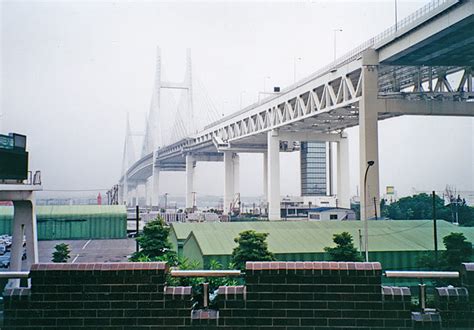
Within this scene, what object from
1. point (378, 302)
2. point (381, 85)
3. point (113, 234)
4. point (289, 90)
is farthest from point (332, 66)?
point (378, 302)

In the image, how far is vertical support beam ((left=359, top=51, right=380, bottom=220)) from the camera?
59.2ft

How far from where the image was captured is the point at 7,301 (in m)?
2.69

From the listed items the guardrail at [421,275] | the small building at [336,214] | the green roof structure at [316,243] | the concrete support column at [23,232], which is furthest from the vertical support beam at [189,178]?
the guardrail at [421,275]

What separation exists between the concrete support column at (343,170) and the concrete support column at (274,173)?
4.95 metres

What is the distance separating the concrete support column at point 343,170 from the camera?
32.4m

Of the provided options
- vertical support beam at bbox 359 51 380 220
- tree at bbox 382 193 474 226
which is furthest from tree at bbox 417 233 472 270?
vertical support beam at bbox 359 51 380 220

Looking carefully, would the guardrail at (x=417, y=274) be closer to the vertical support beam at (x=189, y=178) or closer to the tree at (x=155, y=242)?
the tree at (x=155, y=242)

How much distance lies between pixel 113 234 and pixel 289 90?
1688 centimetres

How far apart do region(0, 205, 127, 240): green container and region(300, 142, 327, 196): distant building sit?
5824 cm

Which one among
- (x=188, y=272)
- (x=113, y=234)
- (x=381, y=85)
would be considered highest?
(x=381, y=85)

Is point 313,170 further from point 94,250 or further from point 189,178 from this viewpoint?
point 94,250

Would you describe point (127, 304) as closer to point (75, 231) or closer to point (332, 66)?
point (75, 231)

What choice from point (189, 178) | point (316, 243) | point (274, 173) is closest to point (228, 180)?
point (189, 178)

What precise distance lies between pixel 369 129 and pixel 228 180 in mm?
27601
